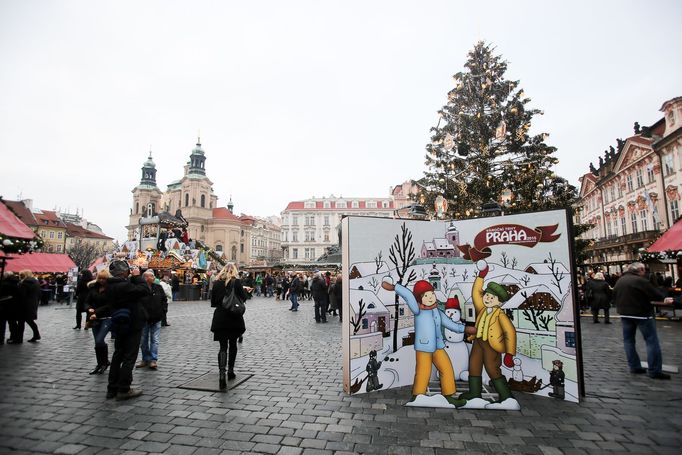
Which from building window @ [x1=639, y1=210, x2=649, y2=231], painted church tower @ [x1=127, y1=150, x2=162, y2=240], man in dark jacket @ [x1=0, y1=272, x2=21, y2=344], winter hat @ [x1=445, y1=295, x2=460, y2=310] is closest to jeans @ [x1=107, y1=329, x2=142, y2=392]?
winter hat @ [x1=445, y1=295, x2=460, y2=310]

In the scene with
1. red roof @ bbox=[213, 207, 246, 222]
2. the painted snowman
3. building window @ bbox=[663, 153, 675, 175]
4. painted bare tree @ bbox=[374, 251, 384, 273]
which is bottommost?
the painted snowman

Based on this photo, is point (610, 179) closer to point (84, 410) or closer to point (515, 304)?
point (515, 304)

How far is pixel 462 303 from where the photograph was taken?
5.12 m

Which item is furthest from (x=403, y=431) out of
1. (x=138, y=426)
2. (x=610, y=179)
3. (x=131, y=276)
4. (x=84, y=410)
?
(x=610, y=179)

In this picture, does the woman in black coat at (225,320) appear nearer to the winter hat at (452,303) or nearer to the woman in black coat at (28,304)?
the winter hat at (452,303)

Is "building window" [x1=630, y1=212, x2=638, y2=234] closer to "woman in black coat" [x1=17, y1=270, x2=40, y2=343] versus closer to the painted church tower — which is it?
"woman in black coat" [x1=17, y1=270, x2=40, y2=343]

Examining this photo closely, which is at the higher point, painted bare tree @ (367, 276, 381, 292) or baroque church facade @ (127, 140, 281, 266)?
baroque church facade @ (127, 140, 281, 266)

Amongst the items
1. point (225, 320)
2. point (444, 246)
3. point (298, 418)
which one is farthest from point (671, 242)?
point (225, 320)

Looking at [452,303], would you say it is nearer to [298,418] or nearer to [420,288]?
[420,288]

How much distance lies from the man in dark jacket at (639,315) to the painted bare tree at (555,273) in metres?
2.48

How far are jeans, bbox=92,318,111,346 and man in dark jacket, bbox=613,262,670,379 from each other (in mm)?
8834

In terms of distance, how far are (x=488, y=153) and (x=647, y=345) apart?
32.7 feet

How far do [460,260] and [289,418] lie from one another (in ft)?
10.1

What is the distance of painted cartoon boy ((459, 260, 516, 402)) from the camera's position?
4.69m
